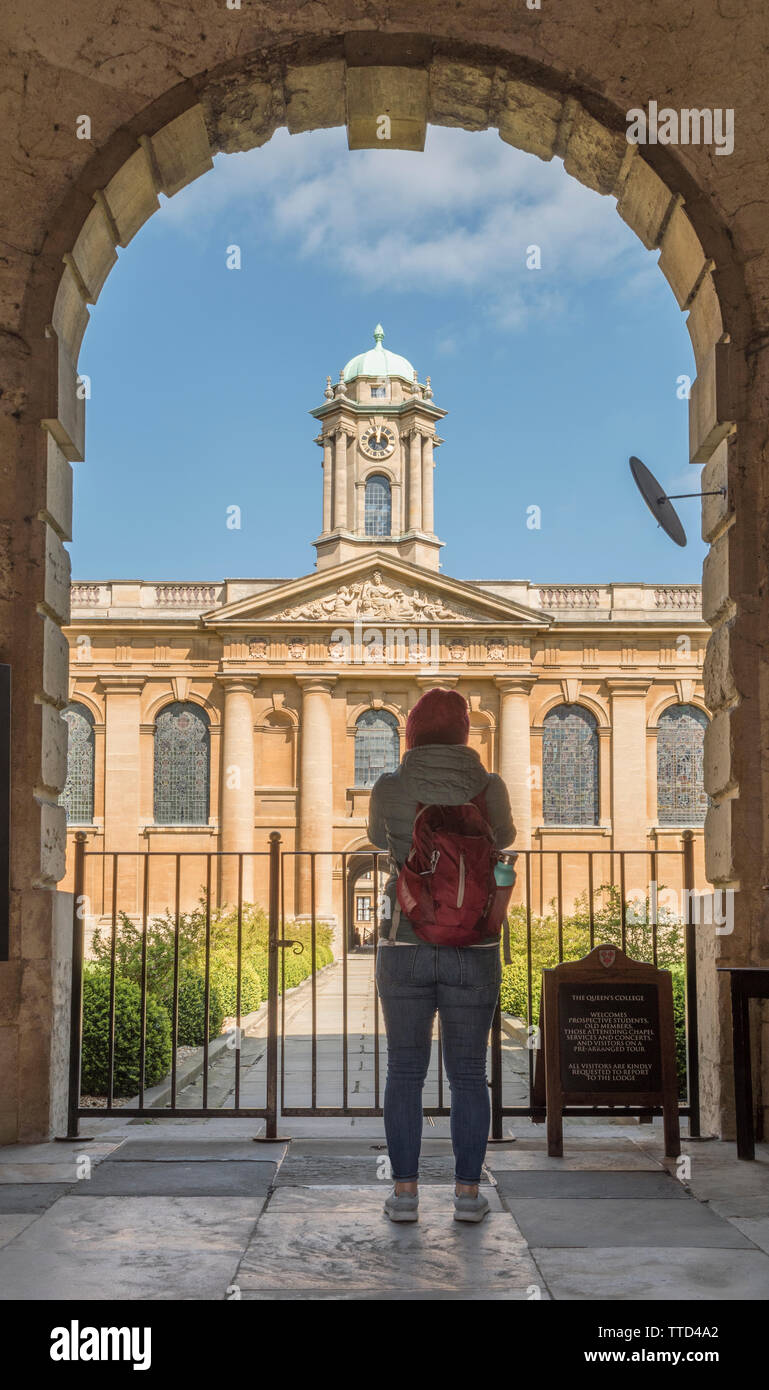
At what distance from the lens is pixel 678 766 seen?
36.6 m

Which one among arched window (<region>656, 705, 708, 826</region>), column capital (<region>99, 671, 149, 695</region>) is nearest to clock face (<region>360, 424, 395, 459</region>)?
column capital (<region>99, 671, 149, 695</region>)

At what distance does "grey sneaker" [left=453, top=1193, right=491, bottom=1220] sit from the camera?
384 cm

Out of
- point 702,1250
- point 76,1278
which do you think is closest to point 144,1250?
point 76,1278

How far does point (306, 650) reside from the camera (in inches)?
1411

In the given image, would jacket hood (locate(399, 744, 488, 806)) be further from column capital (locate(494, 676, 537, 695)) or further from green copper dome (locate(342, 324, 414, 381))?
green copper dome (locate(342, 324, 414, 381))

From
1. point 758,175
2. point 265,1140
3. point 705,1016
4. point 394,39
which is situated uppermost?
point 394,39

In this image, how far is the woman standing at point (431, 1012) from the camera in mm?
3893

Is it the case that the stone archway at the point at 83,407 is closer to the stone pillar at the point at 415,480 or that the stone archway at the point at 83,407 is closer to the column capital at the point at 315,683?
the column capital at the point at 315,683

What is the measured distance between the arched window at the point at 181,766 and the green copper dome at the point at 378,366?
47.1 ft

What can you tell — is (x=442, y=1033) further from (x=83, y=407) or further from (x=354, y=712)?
(x=354, y=712)

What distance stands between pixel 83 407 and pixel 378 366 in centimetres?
3879

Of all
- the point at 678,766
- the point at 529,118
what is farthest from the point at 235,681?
the point at 529,118

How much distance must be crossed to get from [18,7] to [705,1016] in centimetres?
528
